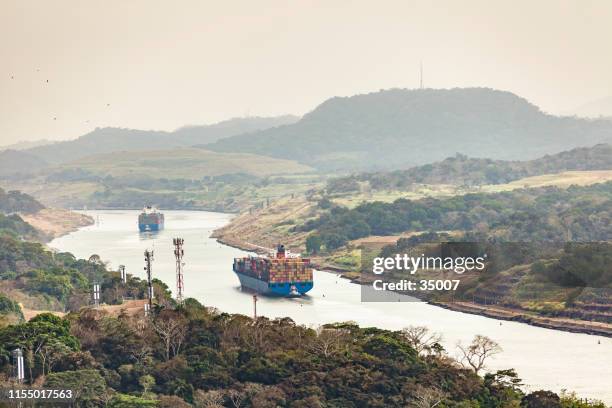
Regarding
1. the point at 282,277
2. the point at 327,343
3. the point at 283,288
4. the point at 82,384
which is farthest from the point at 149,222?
the point at 82,384

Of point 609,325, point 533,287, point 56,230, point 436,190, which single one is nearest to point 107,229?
point 56,230

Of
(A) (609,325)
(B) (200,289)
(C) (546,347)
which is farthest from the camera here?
(B) (200,289)

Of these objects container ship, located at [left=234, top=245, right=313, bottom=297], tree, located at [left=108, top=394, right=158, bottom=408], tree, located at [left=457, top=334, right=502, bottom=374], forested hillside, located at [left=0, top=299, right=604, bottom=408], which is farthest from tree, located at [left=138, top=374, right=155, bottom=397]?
container ship, located at [left=234, top=245, right=313, bottom=297]

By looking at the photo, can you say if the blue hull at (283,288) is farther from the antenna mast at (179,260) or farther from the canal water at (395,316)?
the antenna mast at (179,260)

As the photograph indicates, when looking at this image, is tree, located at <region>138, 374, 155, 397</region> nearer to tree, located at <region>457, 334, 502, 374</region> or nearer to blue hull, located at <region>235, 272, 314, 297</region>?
tree, located at <region>457, 334, 502, 374</region>

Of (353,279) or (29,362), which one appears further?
(353,279)

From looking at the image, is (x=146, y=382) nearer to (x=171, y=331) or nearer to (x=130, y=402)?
(x=130, y=402)

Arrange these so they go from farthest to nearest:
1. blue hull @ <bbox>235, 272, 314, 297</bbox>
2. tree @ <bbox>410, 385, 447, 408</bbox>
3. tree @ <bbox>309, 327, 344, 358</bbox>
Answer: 1. blue hull @ <bbox>235, 272, 314, 297</bbox>
2. tree @ <bbox>309, 327, 344, 358</bbox>
3. tree @ <bbox>410, 385, 447, 408</bbox>

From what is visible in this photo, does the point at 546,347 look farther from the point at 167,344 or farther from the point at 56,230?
the point at 56,230
